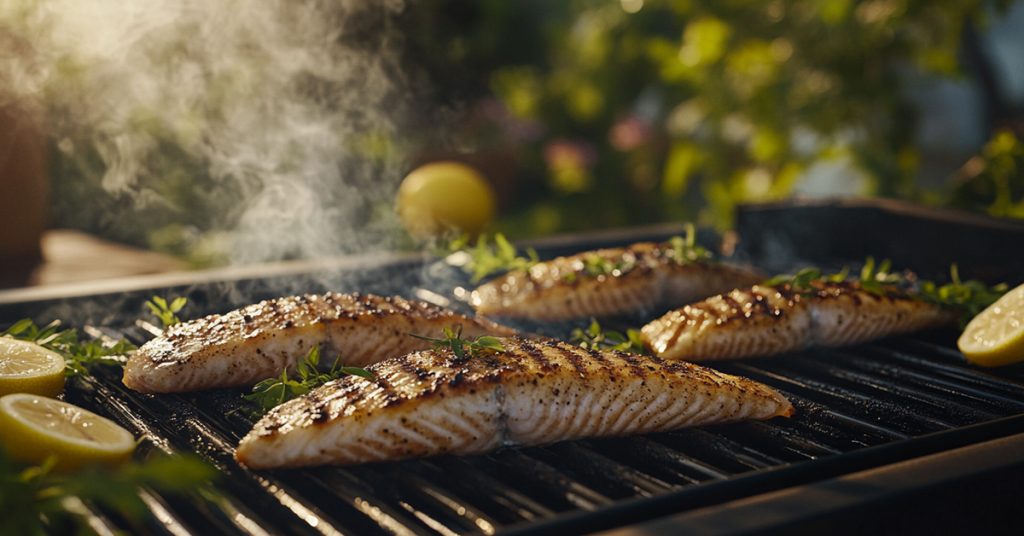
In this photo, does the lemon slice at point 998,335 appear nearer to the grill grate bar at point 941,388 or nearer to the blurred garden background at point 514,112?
the grill grate bar at point 941,388

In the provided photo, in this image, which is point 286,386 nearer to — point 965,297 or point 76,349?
point 76,349

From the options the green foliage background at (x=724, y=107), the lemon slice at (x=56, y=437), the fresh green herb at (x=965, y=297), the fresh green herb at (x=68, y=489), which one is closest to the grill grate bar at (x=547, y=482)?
the fresh green herb at (x=68, y=489)

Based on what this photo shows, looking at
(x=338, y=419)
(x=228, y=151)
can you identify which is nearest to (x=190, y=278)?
(x=338, y=419)

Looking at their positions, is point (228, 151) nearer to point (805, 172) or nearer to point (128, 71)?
point (128, 71)

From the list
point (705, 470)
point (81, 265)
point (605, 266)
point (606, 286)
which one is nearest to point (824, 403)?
point (705, 470)

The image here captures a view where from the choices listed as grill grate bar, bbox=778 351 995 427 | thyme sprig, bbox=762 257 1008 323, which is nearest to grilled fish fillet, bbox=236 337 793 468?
grill grate bar, bbox=778 351 995 427

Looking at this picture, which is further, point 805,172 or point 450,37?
point 450,37
